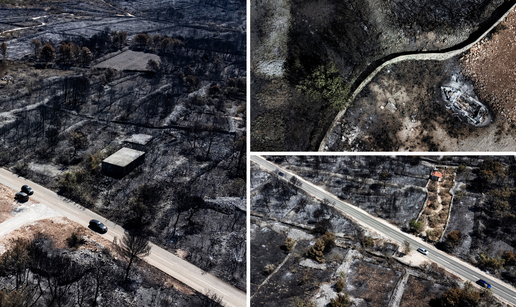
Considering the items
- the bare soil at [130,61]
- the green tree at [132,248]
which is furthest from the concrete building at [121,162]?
the bare soil at [130,61]

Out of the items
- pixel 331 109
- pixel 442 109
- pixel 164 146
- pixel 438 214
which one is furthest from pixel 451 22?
pixel 164 146

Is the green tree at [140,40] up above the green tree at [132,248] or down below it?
above

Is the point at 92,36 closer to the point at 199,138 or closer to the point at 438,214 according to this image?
the point at 199,138

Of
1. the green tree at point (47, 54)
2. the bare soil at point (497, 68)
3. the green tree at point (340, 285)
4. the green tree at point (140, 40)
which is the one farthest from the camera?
the green tree at point (140, 40)

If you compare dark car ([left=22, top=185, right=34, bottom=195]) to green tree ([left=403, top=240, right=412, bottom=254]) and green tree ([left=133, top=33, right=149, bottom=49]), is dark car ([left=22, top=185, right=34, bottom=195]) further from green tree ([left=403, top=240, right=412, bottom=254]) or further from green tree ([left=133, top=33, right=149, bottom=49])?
green tree ([left=133, top=33, right=149, bottom=49])

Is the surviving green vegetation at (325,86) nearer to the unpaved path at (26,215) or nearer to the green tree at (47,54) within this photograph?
the unpaved path at (26,215)

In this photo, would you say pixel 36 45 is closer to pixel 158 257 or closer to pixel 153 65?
pixel 153 65
